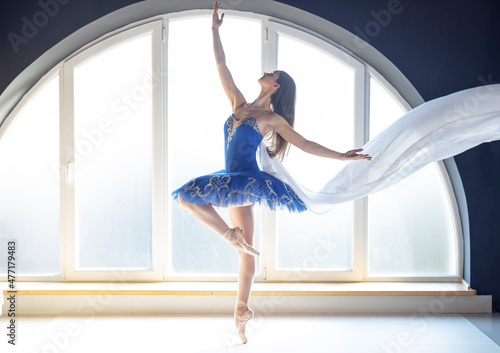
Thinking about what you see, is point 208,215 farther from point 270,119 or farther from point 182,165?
point 182,165

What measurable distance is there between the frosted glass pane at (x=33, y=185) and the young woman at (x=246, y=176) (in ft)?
5.56

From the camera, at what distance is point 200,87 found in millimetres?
4273

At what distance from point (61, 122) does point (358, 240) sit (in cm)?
262

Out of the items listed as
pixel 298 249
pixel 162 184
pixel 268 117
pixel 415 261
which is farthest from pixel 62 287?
pixel 415 261

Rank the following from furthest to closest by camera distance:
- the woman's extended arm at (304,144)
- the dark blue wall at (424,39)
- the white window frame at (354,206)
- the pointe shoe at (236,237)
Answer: the white window frame at (354,206) < the dark blue wall at (424,39) < the woman's extended arm at (304,144) < the pointe shoe at (236,237)

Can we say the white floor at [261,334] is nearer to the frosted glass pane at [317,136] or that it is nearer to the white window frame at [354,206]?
the white window frame at [354,206]

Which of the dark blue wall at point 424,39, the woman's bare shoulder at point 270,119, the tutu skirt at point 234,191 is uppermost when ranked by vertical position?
the dark blue wall at point 424,39

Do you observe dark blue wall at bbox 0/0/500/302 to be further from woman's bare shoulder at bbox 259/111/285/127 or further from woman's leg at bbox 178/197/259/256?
woman's leg at bbox 178/197/259/256

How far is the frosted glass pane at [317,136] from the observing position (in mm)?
4277

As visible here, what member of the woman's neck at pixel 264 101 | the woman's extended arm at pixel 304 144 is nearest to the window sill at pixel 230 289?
the woman's extended arm at pixel 304 144

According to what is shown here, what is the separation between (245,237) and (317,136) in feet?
4.58

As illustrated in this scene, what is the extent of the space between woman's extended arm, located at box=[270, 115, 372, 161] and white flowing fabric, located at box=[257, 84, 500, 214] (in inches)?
8.5

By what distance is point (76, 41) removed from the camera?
418 cm

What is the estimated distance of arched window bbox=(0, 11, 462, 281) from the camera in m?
4.25
